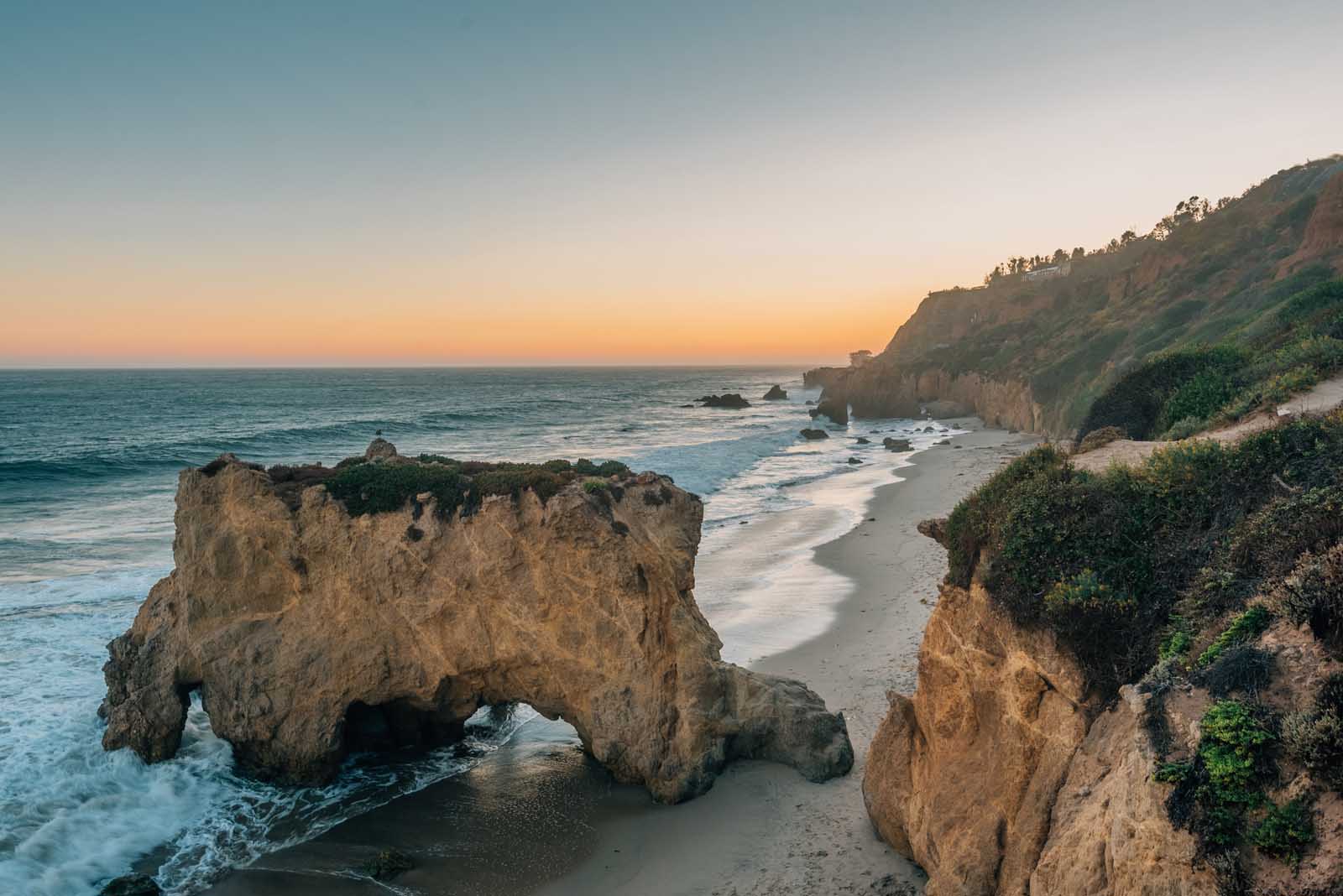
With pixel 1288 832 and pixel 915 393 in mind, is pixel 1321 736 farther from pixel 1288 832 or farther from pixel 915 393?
pixel 915 393

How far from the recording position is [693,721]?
41.8 feet

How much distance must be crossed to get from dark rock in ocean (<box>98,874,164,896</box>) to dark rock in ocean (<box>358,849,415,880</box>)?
2791 millimetres

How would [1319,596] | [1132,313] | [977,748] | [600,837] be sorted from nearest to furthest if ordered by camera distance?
[1319,596] → [977,748] → [600,837] → [1132,313]

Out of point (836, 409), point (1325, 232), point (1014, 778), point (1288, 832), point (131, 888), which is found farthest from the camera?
point (836, 409)

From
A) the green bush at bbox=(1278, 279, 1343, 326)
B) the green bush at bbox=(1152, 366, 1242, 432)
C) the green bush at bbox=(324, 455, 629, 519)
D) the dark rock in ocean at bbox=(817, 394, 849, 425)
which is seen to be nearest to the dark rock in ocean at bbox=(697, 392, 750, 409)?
the dark rock in ocean at bbox=(817, 394, 849, 425)

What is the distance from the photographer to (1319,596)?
597 cm

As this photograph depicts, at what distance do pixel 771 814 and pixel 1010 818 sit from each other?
4.47 m

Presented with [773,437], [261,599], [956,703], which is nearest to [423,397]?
[773,437]

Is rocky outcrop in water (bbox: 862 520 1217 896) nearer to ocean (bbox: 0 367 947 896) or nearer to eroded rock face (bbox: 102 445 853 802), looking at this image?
eroded rock face (bbox: 102 445 853 802)

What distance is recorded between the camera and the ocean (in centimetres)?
1196

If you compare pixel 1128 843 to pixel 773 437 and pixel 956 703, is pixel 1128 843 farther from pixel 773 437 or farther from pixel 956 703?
pixel 773 437

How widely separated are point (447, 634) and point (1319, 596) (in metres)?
12.1

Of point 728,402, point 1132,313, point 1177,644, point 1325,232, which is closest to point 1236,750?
point 1177,644

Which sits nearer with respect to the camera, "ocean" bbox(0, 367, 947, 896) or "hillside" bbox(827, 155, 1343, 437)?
"ocean" bbox(0, 367, 947, 896)
